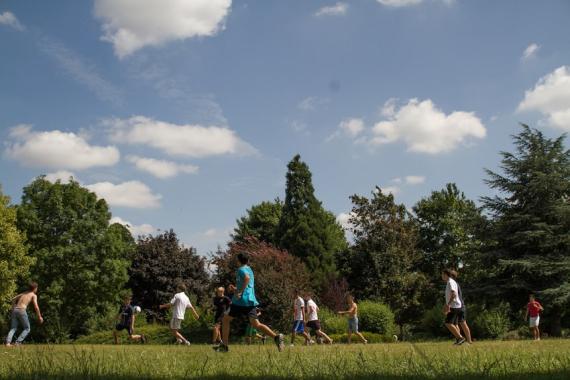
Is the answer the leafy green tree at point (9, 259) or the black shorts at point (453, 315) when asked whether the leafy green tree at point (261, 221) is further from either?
the black shorts at point (453, 315)

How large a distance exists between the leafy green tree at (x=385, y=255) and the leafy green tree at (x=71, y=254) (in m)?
17.5

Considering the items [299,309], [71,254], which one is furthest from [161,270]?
[299,309]

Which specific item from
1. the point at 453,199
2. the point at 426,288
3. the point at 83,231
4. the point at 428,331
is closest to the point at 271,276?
the point at 428,331

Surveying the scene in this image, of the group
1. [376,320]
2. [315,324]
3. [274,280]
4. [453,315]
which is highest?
[274,280]

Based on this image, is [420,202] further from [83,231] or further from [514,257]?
[83,231]

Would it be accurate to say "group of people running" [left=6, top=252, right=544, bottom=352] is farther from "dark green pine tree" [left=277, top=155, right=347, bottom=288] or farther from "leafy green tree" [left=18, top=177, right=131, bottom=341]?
"leafy green tree" [left=18, top=177, right=131, bottom=341]

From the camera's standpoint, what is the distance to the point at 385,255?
34.9 m

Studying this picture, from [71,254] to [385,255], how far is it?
2174 cm

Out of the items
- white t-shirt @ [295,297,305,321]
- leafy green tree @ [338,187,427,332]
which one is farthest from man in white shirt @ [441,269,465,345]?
leafy green tree @ [338,187,427,332]

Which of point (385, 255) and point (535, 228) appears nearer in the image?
point (535, 228)

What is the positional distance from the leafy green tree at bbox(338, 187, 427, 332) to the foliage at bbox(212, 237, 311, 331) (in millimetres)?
6834

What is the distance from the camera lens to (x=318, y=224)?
40.3m

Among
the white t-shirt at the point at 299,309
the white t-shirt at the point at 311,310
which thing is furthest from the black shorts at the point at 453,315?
the white t-shirt at the point at 299,309

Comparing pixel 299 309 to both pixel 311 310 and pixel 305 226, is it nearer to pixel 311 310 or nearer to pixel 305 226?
pixel 311 310
